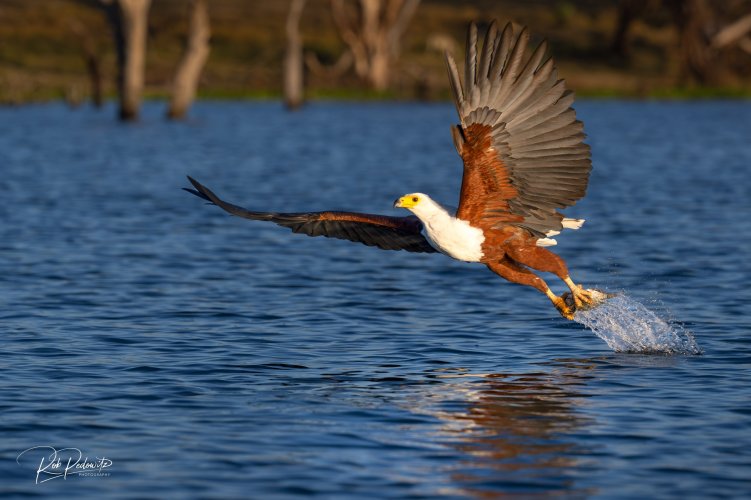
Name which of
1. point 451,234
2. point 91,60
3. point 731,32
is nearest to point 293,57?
point 91,60

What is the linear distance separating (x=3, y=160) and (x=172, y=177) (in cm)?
650

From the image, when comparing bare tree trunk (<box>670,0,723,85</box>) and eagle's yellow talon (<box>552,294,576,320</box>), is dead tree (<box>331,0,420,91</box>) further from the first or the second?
eagle's yellow talon (<box>552,294,576,320</box>)

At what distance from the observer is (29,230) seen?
2270 centimetres

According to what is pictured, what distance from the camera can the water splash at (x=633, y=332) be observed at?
1311 centimetres

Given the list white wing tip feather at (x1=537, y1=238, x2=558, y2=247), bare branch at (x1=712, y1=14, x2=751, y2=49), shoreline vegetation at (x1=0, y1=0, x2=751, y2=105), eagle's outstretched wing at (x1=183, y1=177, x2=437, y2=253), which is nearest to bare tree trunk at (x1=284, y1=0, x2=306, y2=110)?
shoreline vegetation at (x1=0, y1=0, x2=751, y2=105)

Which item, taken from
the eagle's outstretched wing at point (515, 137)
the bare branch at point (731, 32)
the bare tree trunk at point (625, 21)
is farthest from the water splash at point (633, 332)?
the bare tree trunk at point (625, 21)

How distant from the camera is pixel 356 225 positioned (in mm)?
12711

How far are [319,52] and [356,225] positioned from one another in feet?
221

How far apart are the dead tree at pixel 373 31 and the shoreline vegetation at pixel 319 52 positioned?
96 cm

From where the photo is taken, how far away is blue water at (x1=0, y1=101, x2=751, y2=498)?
9031mm

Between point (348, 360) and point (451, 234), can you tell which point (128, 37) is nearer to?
point (348, 360)

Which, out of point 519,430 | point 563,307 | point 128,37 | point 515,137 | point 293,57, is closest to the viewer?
point 519,430

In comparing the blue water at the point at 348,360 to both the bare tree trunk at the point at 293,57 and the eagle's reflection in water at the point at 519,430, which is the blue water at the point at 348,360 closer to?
the eagle's reflection in water at the point at 519,430

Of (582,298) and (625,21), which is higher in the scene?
(625,21)
